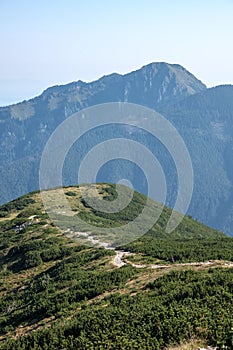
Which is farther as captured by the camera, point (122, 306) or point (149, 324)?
point (122, 306)

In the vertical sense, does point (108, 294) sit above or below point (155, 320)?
below

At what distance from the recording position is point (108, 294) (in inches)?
1604

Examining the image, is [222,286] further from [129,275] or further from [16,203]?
[16,203]

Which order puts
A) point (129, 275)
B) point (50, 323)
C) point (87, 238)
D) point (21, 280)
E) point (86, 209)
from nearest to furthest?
point (50, 323), point (129, 275), point (21, 280), point (87, 238), point (86, 209)

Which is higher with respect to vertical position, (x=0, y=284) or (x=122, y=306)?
(x=122, y=306)

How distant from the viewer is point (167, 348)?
75.5 ft

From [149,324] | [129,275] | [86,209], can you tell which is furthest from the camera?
[86,209]

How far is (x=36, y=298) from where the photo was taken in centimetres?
4650

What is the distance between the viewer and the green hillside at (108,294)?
82.2 ft

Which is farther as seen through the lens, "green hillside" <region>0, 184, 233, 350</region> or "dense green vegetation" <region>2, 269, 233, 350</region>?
"green hillside" <region>0, 184, 233, 350</region>

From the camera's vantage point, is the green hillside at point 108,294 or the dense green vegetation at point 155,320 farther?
the green hillside at point 108,294

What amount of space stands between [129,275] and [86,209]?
73.7 metres

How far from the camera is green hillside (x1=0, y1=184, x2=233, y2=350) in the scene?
2506 cm

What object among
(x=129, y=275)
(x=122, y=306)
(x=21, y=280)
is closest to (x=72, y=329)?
(x=122, y=306)
